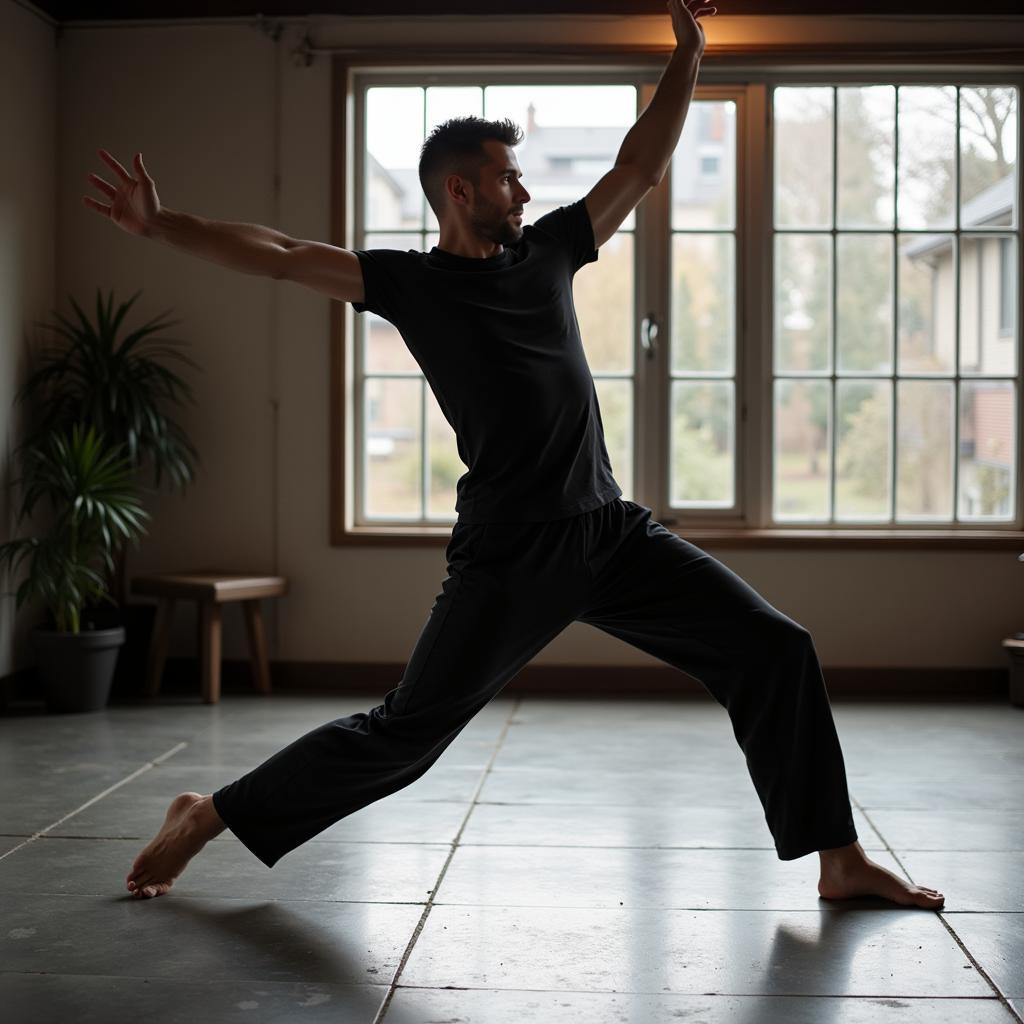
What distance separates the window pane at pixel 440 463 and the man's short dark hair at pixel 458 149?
2.76 m

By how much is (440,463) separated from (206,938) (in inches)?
124

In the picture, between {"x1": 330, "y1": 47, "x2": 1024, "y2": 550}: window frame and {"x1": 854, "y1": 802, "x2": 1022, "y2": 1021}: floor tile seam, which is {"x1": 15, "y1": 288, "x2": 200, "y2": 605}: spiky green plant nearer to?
{"x1": 330, "y1": 47, "x2": 1024, "y2": 550}: window frame

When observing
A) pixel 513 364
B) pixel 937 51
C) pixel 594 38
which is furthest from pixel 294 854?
pixel 937 51

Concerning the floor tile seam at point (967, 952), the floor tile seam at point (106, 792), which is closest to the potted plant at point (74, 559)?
the floor tile seam at point (106, 792)

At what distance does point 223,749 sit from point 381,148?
252cm

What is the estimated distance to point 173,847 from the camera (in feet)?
9.00

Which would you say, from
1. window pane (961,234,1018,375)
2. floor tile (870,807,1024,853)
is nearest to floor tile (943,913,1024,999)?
floor tile (870,807,1024,853)

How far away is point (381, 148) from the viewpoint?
5.48 metres

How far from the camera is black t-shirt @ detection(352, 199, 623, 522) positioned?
260cm

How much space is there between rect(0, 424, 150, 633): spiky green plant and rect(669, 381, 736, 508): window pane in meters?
2.05

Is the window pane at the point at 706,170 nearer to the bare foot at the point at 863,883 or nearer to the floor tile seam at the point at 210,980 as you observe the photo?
the bare foot at the point at 863,883

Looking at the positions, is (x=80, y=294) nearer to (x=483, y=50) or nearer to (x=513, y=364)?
(x=483, y=50)

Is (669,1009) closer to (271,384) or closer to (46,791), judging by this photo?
(46,791)

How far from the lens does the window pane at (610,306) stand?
5.44m
